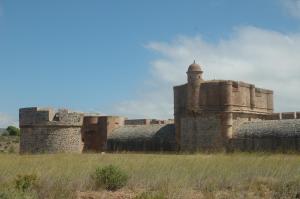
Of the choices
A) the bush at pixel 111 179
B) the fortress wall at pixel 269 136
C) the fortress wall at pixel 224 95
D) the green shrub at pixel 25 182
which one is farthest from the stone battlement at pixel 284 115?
the green shrub at pixel 25 182

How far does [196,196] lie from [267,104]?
2335 cm

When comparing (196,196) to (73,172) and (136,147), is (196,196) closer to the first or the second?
(73,172)

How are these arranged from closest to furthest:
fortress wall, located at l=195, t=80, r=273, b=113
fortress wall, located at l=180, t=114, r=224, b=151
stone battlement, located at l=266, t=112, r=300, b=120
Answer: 1. fortress wall, located at l=180, t=114, r=224, b=151
2. fortress wall, located at l=195, t=80, r=273, b=113
3. stone battlement, located at l=266, t=112, r=300, b=120

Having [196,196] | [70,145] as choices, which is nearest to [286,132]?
[70,145]

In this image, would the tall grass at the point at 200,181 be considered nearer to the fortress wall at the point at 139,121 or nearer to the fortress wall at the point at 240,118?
the fortress wall at the point at 240,118

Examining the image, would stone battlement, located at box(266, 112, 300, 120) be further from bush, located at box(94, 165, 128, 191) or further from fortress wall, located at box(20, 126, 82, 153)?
bush, located at box(94, 165, 128, 191)

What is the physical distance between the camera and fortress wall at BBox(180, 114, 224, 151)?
94.7ft

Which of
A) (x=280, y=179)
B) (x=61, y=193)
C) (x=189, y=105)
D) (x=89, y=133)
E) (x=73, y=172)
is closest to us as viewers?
(x=61, y=193)

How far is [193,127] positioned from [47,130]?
30.2 feet

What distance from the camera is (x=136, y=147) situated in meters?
33.6

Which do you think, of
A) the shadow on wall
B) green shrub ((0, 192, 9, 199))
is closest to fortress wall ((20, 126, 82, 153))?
the shadow on wall

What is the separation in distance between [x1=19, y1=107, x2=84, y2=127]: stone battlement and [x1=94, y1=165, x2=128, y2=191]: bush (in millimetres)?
20368

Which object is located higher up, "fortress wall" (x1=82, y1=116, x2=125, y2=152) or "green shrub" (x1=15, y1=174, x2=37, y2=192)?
"fortress wall" (x1=82, y1=116, x2=125, y2=152)

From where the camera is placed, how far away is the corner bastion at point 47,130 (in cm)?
3203
